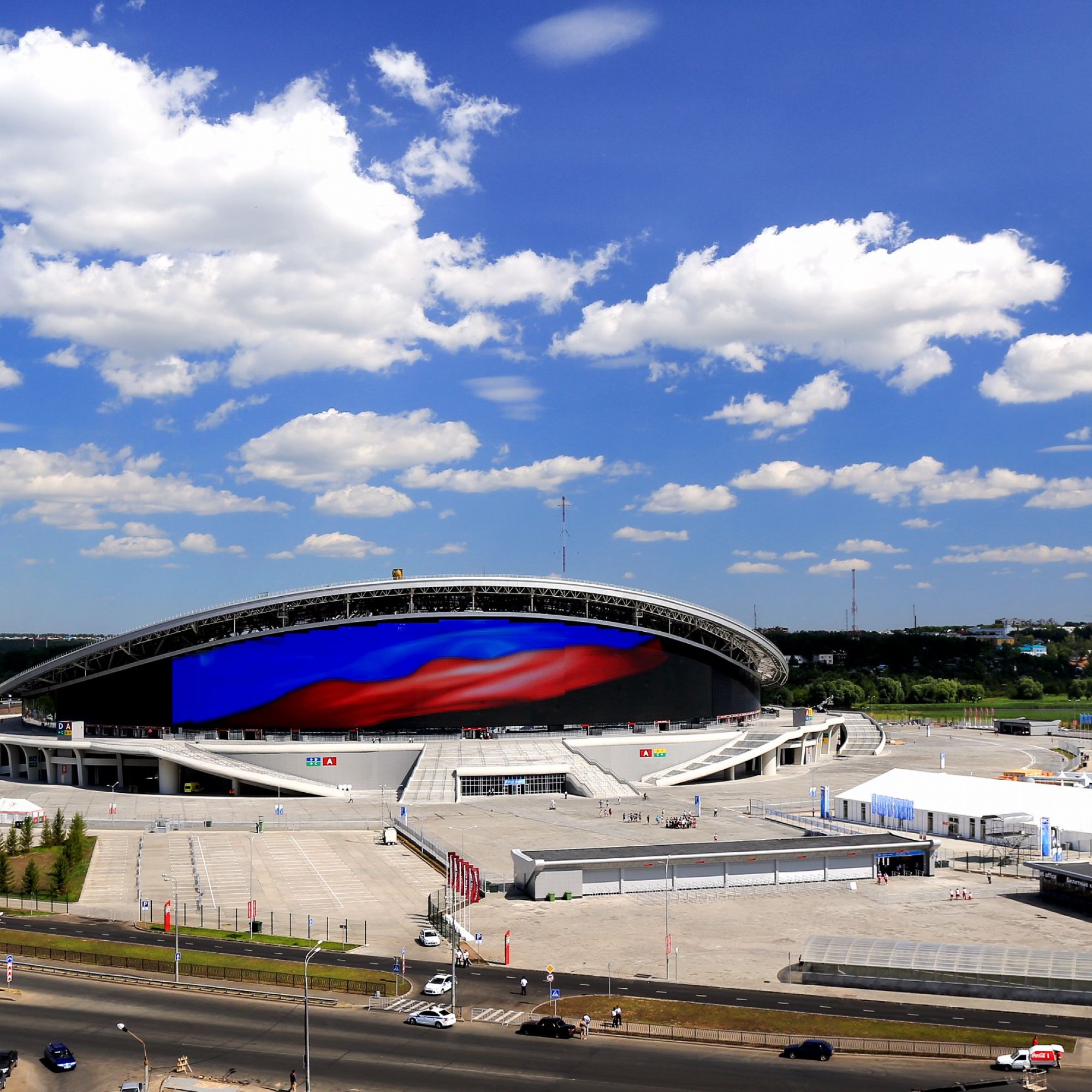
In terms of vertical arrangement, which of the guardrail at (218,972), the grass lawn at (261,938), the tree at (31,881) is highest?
the tree at (31,881)

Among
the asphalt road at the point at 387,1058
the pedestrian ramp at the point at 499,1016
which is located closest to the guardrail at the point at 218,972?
the asphalt road at the point at 387,1058

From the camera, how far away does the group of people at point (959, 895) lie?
64.6 meters

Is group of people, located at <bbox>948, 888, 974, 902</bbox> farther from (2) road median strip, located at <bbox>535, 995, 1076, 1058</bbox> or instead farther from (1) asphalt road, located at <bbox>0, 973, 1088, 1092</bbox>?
(1) asphalt road, located at <bbox>0, 973, 1088, 1092</bbox>

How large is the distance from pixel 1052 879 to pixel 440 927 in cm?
3433

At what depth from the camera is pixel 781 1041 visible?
1617 inches

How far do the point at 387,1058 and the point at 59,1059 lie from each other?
418 inches

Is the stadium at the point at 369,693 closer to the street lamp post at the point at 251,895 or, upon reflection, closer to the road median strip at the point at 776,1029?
the street lamp post at the point at 251,895

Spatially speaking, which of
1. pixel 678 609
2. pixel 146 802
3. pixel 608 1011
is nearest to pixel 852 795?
pixel 678 609

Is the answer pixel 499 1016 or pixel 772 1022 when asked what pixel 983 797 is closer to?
pixel 772 1022

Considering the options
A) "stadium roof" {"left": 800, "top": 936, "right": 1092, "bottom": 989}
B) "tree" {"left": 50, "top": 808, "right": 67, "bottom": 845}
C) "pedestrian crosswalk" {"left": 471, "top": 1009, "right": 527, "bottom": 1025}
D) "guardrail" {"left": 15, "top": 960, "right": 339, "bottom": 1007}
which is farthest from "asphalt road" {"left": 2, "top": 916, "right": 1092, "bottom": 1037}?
"tree" {"left": 50, "top": 808, "right": 67, "bottom": 845}

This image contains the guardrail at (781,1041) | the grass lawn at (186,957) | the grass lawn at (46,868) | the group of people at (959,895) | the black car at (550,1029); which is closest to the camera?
the guardrail at (781,1041)

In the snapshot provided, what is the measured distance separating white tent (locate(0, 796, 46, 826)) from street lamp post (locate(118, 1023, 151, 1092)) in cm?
4399

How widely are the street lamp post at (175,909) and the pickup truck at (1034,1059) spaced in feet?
104

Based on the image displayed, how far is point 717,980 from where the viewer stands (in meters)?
48.9
